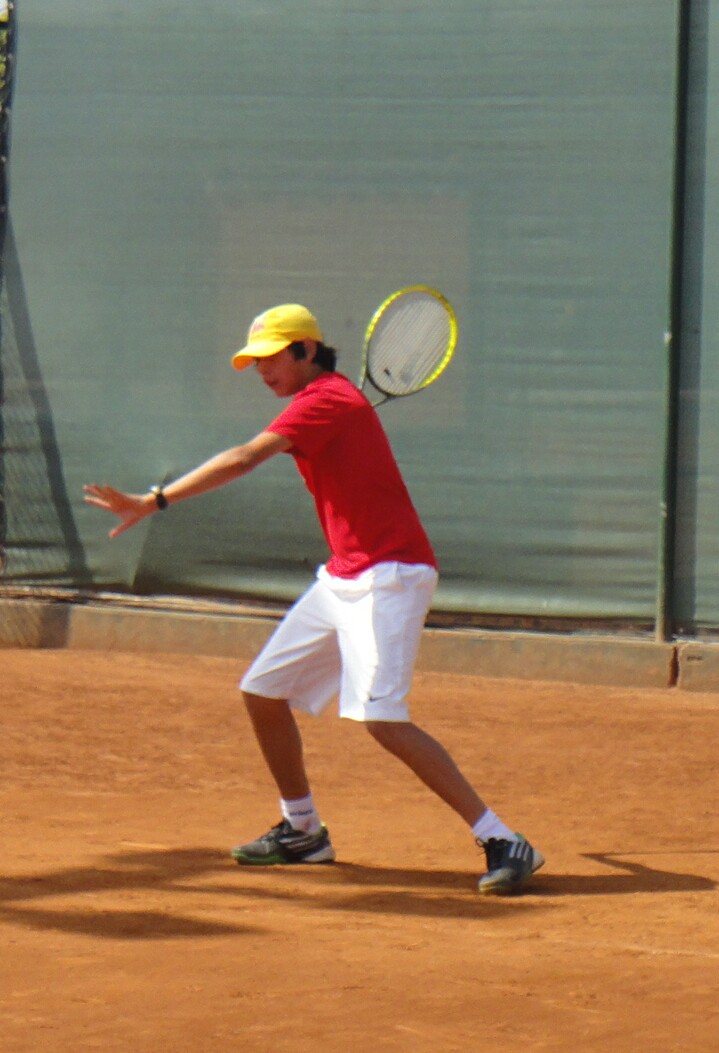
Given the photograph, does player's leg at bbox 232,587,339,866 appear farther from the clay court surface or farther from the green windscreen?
the green windscreen

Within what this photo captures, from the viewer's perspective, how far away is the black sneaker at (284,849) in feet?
18.3

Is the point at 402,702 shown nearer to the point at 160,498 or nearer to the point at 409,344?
the point at 160,498

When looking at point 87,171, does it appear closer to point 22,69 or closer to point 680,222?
point 22,69

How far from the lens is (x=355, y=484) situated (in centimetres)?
530

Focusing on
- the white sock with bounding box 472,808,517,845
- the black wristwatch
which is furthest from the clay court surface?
the black wristwatch

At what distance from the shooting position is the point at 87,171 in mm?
9984

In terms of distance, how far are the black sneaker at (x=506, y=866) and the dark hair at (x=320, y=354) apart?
1.47 metres

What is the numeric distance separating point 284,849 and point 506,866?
30.3 inches

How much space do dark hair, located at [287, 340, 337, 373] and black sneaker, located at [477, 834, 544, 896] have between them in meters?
1.47

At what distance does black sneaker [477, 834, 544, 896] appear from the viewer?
5.18 m

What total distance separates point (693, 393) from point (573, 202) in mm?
1138

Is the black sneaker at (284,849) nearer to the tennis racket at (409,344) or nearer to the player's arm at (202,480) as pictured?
the player's arm at (202,480)

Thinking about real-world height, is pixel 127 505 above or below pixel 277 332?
below

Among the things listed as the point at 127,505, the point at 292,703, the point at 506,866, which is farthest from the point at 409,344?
the point at 506,866
